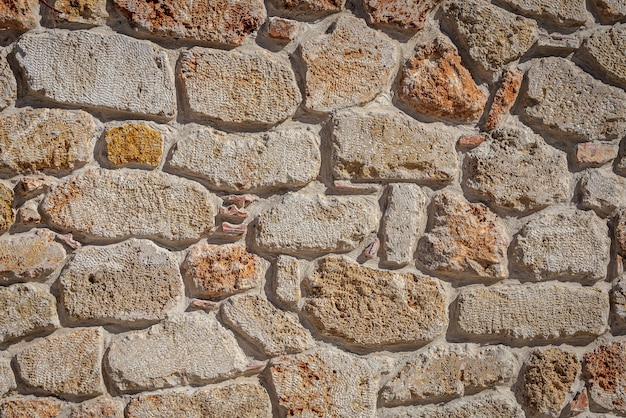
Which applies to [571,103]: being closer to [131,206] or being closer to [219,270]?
[219,270]

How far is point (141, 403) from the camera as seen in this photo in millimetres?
1675

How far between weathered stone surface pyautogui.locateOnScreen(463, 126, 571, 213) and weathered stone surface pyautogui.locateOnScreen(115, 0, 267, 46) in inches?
28.5

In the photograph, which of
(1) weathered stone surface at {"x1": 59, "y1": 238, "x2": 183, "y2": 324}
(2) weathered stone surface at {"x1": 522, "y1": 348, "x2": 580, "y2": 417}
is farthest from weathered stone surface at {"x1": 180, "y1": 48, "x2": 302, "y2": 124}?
(2) weathered stone surface at {"x1": 522, "y1": 348, "x2": 580, "y2": 417}

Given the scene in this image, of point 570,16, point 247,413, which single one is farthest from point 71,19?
point 570,16

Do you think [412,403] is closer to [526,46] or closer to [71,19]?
[526,46]

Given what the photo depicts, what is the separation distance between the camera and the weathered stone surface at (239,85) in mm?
1729

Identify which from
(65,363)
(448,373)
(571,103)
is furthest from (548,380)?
(65,363)

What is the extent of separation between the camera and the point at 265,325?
175 centimetres

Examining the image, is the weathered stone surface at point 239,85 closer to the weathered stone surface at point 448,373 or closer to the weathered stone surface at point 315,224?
the weathered stone surface at point 315,224

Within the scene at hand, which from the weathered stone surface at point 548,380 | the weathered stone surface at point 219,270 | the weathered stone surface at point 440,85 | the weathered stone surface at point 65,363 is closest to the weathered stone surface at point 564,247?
the weathered stone surface at point 548,380

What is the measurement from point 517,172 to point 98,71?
1.18 metres

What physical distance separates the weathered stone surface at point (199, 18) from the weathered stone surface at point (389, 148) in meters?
0.34

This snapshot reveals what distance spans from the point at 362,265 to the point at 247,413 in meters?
0.49

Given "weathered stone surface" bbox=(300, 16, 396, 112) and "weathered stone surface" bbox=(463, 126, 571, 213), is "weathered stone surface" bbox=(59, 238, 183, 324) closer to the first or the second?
"weathered stone surface" bbox=(300, 16, 396, 112)
